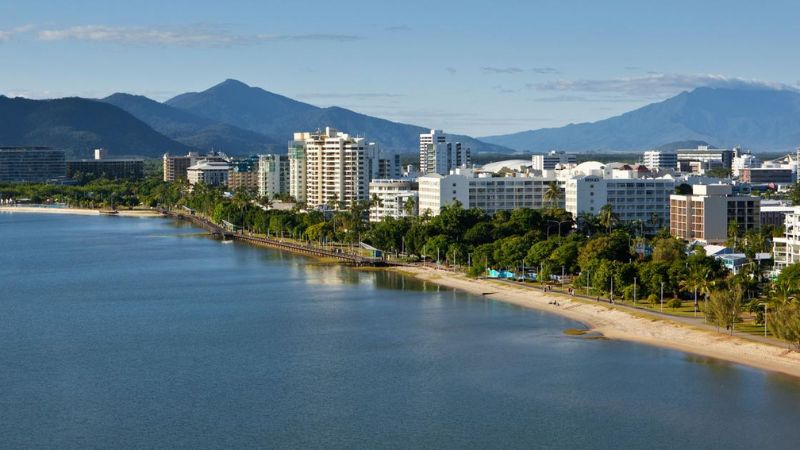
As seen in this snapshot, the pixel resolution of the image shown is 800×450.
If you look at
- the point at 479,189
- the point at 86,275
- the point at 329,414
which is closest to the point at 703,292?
the point at 329,414

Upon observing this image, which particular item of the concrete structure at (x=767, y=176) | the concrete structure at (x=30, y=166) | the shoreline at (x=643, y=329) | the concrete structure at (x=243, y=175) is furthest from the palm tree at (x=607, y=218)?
the concrete structure at (x=30, y=166)

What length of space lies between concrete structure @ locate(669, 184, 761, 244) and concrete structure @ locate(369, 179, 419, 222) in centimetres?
2378

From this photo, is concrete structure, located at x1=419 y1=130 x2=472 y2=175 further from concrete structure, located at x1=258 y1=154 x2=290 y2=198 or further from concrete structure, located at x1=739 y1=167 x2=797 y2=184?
concrete structure, located at x1=739 y1=167 x2=797 y2=184

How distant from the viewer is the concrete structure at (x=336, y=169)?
109m

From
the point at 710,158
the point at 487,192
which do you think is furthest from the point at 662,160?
the point at 487,192

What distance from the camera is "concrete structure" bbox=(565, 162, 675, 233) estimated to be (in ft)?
265

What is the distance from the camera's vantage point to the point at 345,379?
36.6 m

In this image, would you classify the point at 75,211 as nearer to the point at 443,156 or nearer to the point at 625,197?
the point at 443,156

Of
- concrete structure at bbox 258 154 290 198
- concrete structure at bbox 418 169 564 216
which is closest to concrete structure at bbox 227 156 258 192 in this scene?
concrete structure at bbox 258 154 290 198

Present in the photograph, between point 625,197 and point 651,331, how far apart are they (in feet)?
133

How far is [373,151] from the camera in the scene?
366ft

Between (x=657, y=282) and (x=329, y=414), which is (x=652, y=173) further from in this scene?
(x=329, y=414)

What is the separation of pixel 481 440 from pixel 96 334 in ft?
66.9

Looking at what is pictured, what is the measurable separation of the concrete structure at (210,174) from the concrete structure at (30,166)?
2884 centimetres
